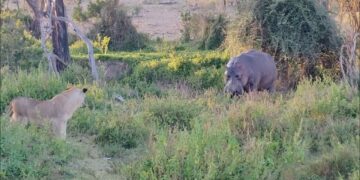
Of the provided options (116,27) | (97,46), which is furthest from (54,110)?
(116,27)

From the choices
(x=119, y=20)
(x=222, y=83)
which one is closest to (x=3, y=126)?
(x=222, y=83)

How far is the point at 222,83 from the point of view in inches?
711

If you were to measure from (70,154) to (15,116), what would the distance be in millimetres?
1248

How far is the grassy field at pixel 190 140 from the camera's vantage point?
26.4ft

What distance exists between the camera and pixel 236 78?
14609 mm

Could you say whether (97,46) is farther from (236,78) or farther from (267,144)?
(267,144)

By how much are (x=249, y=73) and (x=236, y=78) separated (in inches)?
12.7

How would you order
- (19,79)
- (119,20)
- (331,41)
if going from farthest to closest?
(119,20) → (331,41) → (19,79)

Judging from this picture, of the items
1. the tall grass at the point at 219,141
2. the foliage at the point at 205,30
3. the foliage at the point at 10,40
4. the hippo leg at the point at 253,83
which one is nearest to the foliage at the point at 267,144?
the tall grass at the point at 219,141

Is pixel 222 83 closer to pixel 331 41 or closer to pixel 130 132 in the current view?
pixel 331 41

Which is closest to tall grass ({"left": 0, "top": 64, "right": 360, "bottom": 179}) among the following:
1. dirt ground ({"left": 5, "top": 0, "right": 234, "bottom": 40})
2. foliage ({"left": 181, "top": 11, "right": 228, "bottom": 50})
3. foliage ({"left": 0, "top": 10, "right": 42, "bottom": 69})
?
foliage ({"left": 0, "top": 10, "right": 42, "bottom": 69})

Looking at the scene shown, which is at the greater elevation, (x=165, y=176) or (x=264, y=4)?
(x=264, y=4)

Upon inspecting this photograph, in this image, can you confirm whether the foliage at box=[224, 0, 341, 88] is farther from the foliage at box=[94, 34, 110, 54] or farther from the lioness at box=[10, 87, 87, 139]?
the lioness at box=[10, 87, 87, 139]

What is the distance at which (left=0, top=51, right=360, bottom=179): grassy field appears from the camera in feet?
26.4
